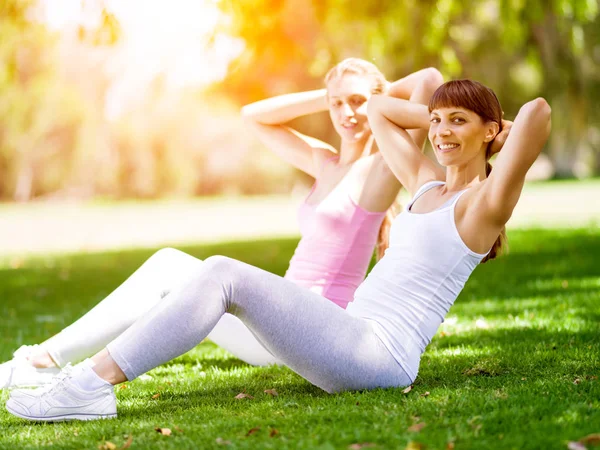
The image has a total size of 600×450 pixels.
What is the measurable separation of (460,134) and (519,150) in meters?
0.34

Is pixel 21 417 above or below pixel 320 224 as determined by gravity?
below

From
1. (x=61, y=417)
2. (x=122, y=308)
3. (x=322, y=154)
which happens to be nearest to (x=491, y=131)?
(x=322, y=154)

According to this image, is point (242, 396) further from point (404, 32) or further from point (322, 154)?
point (404, 32)

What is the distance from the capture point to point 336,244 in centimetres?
431

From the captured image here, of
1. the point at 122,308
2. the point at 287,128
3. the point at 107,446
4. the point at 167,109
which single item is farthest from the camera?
the point at 167,109

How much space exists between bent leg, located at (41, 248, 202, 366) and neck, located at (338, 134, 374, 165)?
1068 millimetres

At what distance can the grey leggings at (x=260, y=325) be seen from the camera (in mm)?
3186

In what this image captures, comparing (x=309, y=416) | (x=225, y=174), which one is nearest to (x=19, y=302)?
(x=309, y=416)

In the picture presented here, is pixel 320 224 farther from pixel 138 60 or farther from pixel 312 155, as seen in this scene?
pixel 138 60

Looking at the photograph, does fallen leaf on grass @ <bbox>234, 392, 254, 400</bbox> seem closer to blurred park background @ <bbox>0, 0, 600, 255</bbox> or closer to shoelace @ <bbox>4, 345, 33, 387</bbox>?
shoelace @ <bbox>4, 345, 33, 387</bbox>

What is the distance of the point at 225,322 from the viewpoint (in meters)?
4.25

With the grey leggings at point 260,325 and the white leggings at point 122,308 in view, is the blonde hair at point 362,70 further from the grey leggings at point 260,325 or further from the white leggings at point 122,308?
the grey leggings at point 260,325

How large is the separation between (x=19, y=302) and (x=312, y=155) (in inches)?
168

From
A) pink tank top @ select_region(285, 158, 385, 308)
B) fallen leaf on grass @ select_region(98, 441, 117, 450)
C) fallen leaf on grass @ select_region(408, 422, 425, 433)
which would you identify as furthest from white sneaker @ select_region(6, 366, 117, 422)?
pink tank top @ select_region(285, 158, 385, 308)
